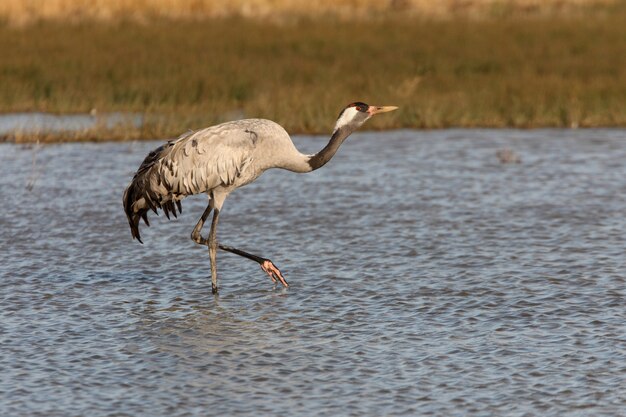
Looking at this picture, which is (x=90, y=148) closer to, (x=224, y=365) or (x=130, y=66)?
(x=130, y=66)

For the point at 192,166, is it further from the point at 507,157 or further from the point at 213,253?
the point at 507,157

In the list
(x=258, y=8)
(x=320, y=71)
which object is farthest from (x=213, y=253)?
(x=258, y=8)

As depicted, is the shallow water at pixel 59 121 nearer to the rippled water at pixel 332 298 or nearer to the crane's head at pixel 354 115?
the rippled water at pixel 332 298

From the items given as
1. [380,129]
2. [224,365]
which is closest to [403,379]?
[224,365]

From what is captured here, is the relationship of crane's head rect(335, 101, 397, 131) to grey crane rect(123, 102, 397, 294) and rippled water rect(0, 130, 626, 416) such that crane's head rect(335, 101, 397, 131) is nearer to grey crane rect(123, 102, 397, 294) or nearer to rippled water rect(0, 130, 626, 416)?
grey crane rect(123, 102, 397, 294)

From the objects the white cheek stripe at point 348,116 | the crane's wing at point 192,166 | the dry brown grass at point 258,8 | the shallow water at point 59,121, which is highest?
the dry brown grass at point 258,8

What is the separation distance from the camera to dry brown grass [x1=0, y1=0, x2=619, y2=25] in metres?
27.7

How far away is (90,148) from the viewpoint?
1647 centimetres

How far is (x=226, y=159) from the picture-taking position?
8828mm

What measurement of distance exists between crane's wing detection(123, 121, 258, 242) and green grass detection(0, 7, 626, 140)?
308 inches

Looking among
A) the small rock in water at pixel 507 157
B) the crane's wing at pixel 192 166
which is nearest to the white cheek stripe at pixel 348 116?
the crane's wing at pixel 192 166

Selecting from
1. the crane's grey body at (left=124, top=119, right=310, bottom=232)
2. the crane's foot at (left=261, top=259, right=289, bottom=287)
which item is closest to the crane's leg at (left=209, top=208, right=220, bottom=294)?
the crane's grey body at (left=124, top=119, right=310, bottom=232)

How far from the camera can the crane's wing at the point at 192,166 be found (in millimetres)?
8844

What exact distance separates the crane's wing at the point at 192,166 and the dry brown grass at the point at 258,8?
687 inches
